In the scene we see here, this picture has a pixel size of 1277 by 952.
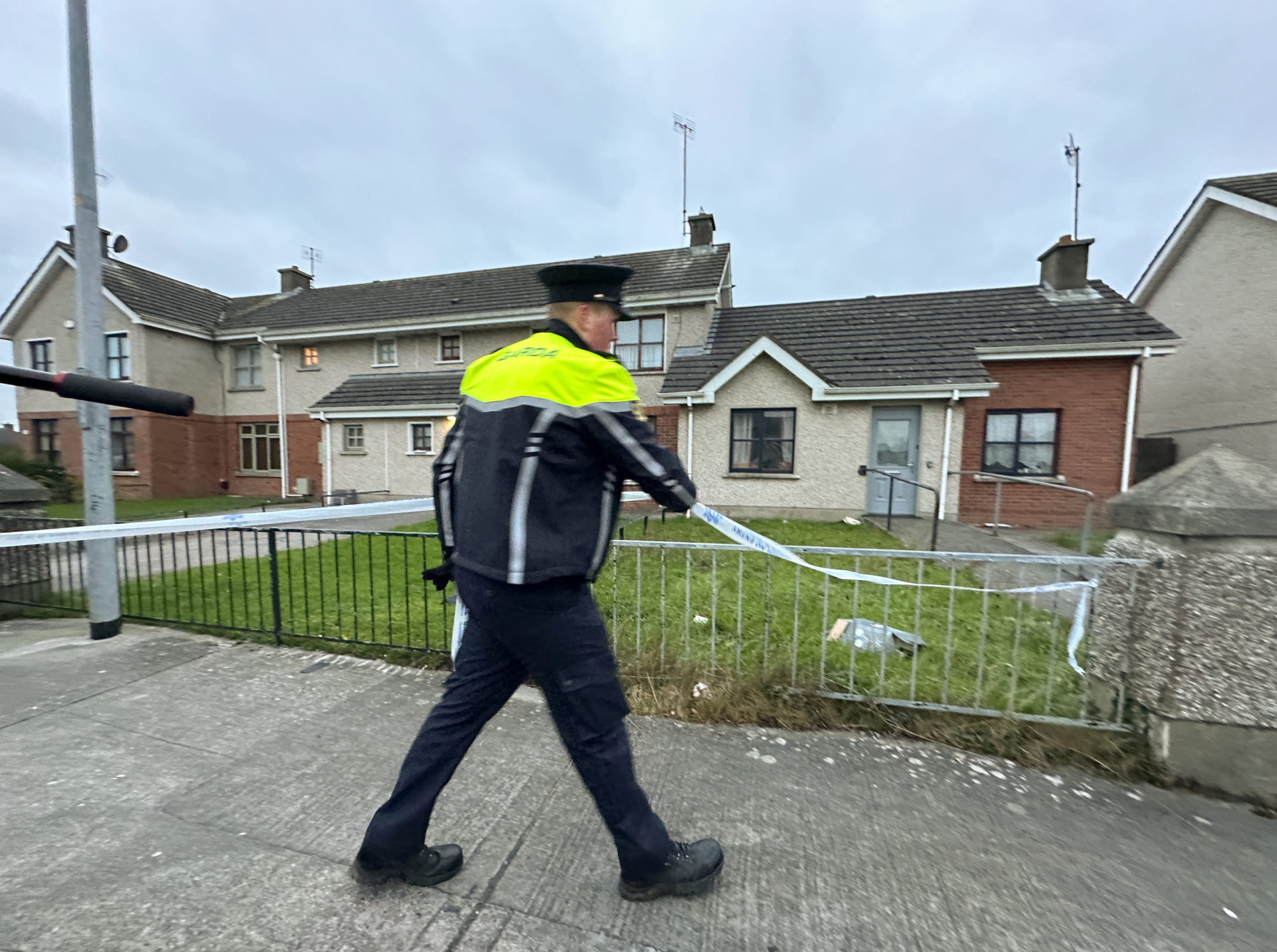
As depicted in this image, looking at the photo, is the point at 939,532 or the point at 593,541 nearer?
the point at 593,541

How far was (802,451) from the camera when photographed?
12008mm

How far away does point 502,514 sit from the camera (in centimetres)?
160

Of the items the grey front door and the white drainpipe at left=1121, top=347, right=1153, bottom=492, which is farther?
the grey front door

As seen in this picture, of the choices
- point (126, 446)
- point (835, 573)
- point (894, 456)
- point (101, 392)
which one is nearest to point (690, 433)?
point (894, 456)

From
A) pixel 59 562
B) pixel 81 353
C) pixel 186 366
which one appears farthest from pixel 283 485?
pixel 81 353

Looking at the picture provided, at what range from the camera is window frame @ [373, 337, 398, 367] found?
17797 millimetres

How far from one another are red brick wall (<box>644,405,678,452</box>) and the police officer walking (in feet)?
37.4

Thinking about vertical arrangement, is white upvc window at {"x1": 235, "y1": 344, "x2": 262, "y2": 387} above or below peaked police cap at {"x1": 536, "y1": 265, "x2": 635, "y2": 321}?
above

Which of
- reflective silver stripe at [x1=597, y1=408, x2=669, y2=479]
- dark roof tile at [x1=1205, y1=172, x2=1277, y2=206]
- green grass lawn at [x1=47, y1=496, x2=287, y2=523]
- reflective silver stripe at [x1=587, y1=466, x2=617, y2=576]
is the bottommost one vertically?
green grass lawn at [x1=47, y1=496, x2=287, y2=523]

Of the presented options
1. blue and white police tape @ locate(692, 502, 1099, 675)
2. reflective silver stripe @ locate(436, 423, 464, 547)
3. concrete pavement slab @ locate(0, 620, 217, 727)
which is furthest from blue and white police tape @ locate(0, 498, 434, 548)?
blue and white police tape @ locate(692, 502, 1099, 675)

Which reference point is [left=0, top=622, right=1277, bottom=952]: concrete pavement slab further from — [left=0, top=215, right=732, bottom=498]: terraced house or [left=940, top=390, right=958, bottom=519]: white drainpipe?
[left=0, top=215, right=732, bottom=498]: terraced house

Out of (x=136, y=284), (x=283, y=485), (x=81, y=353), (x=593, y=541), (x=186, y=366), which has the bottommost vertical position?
(x=283, y=485)

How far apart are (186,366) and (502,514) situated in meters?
22.8

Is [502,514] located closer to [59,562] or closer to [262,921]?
[262,921]
